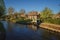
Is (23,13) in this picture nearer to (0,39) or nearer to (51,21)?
(51,21)

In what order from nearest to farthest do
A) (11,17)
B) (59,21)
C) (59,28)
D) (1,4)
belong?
1. (59,28)
2. (59,21)
3. (1,4)
4. (11,17)

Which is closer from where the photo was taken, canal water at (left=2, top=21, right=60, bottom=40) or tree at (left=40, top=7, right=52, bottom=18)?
canal water at (left=2, top=21, right=60, bottom=40)

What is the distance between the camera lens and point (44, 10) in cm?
3744

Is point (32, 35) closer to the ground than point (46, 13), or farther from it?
closer to the ground

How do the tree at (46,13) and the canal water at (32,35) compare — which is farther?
the tree at (46,13)

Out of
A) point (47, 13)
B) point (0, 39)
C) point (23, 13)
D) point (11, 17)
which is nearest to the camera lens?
point (0, 39)

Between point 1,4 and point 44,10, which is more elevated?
point 1,4

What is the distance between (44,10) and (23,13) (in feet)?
53.9

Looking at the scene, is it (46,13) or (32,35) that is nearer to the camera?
(32,35)

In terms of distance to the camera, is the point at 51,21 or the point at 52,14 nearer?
the point at 51,21

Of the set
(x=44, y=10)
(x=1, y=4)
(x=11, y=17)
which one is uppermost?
(x=1, y=4)

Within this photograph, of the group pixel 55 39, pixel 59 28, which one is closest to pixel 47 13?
pixel 59 28

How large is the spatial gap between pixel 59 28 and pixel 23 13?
3504cm

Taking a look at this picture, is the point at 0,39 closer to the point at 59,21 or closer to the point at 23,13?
the point at 59,21
